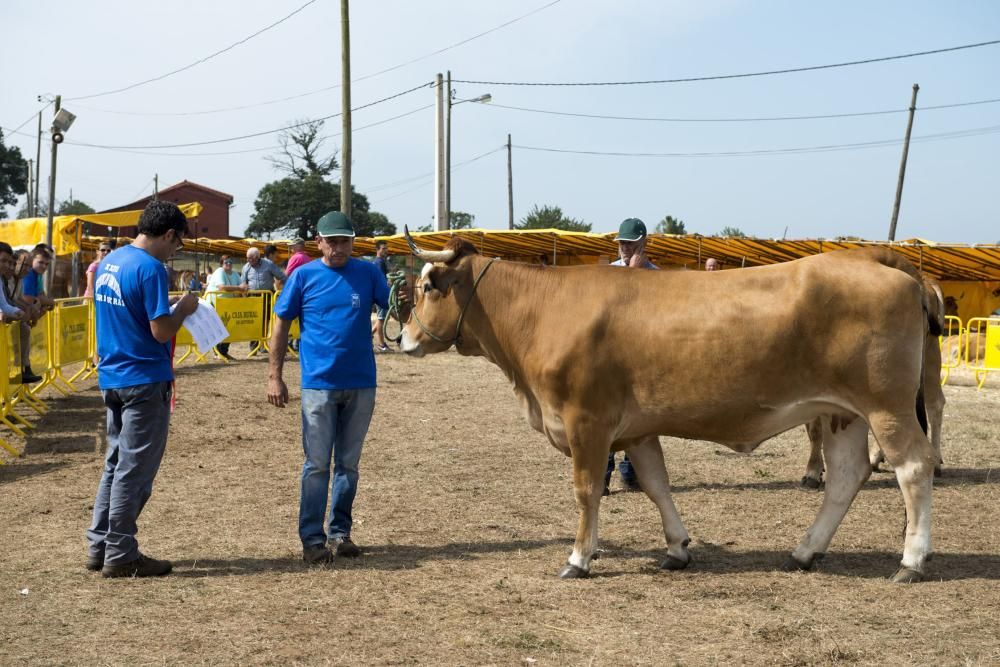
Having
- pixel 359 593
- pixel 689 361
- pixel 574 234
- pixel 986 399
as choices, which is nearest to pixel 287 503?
pixel 359 593

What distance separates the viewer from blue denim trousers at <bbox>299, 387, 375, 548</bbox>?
6.47 m

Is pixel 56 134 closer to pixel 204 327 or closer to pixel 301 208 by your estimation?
pixel 204 327

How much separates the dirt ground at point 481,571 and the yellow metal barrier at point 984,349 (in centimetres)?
642

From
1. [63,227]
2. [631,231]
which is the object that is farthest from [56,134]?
[631,231]

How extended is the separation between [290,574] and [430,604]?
1078 mm

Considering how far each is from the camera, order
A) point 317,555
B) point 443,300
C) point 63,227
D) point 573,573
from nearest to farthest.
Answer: point 573,573
point 317,555
point 443,300
point 63,227

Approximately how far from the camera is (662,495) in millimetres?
6613

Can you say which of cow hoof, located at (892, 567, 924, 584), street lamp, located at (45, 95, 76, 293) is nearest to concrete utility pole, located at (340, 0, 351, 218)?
street lamp, located at (45, 95, 76, 293)

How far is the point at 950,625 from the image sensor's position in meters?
5.21

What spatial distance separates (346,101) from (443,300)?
56.9 ft

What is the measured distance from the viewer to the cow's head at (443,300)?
6.86m

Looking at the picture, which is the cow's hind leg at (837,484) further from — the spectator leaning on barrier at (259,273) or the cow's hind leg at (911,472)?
the spectator leaning on barrier at (259,273)

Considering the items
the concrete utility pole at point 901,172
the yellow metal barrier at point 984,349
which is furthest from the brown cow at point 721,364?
the concrete utility pole at point 901,172

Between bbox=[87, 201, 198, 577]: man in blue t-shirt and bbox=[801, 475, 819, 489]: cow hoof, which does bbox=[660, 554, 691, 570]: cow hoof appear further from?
bbox=[87, 201, 198, 577]: man in blue t-shirt
